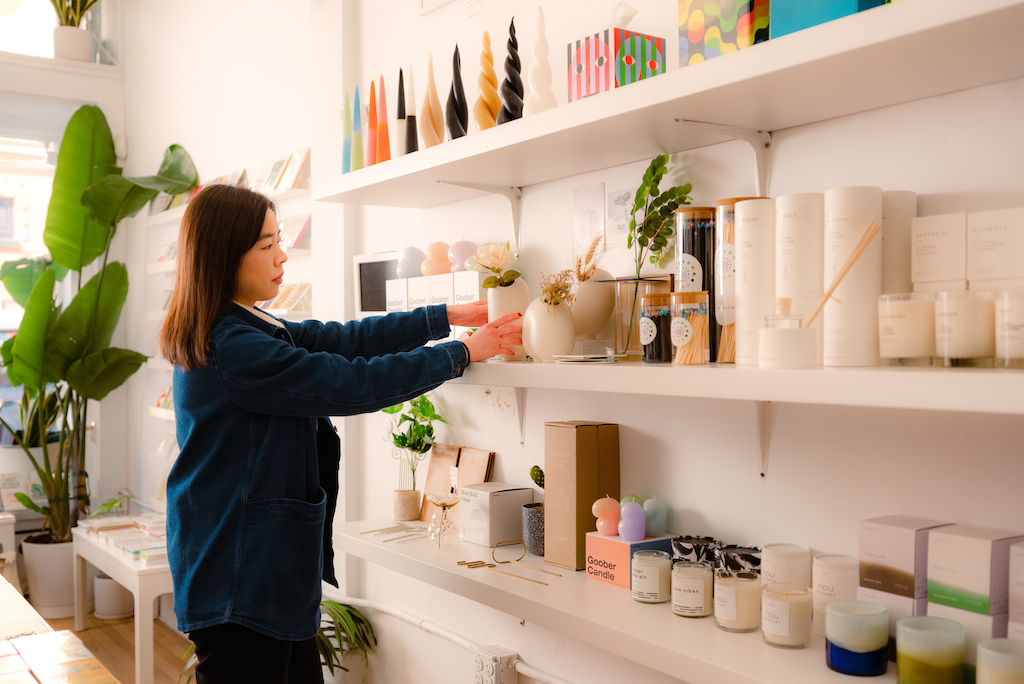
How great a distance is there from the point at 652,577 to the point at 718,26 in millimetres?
926

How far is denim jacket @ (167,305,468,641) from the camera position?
1548mm

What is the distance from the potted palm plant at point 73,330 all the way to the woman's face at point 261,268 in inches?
95.9

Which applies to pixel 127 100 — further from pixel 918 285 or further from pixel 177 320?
pixel 918 285

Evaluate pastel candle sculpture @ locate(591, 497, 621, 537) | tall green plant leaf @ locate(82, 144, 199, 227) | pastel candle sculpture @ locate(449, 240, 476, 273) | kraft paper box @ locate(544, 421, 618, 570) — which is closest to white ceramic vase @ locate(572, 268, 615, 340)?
kraft paper box @ locate(544, 421, 618, 570)

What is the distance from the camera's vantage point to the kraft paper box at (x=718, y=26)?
1.19 metres

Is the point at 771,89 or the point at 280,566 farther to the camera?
the point at 280,566

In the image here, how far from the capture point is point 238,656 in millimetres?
1590

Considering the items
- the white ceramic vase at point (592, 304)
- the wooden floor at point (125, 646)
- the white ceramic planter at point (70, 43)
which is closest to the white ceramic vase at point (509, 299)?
the white ceramic vase at point (592, 304)

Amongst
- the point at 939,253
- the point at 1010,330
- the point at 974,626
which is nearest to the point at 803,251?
the point at 939,253

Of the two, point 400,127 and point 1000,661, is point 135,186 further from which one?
point 1000,661

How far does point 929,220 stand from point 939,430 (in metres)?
0.32

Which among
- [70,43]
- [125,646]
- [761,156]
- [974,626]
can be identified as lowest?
[125,646]

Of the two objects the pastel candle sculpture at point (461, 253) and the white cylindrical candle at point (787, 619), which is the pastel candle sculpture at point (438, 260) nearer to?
the pastel candle sculpture at point (461, 253)

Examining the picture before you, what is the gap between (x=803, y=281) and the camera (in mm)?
1169
